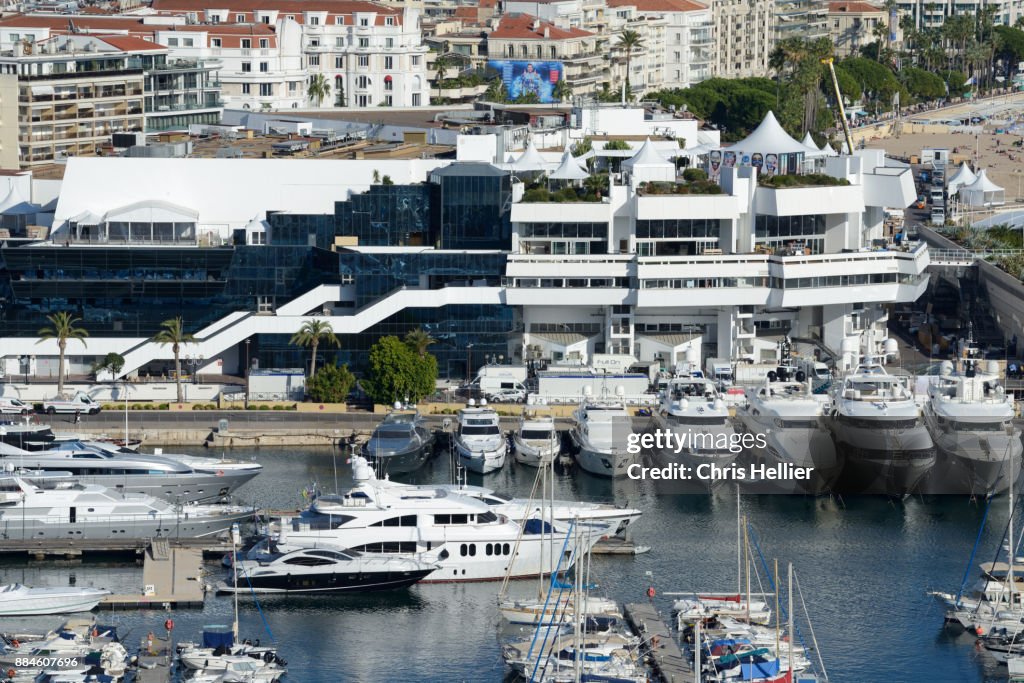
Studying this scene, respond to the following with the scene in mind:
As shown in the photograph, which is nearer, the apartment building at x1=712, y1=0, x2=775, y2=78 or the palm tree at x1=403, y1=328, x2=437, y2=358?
the palm tree at x1=403, y1=328, x2=437, y2=358

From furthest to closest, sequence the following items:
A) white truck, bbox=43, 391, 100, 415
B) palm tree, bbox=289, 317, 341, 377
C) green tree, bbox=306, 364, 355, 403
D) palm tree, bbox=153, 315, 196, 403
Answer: palm tree, bbox=289, 317, 341, 377, palm tree, bbox=153, 315, 196, 403, green tree, bbox=306, 364, 355, 403, white truck, bbox=43, 391, 100, 415

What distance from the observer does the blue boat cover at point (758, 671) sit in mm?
52250

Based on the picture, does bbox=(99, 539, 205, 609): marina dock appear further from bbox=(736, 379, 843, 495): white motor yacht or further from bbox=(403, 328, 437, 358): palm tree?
bbox=(403, 328, 437, 358): palm tree

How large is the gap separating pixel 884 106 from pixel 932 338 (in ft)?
348

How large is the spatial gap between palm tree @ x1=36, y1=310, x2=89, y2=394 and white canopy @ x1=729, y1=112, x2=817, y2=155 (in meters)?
23.6

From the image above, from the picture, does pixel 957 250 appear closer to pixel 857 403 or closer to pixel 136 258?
pixel 857 403

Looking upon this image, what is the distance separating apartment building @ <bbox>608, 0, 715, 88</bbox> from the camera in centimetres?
17862

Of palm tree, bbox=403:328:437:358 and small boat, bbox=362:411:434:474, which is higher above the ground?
palm tree, bbox=403:328:437:358

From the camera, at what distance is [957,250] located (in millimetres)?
93438

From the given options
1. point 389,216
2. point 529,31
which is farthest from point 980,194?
point 529,31

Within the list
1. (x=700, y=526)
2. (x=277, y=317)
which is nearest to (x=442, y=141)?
(x=277, y=317)

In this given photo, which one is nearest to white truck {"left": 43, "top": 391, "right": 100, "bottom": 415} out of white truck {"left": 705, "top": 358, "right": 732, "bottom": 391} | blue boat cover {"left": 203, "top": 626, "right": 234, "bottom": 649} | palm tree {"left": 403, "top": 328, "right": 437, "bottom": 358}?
palm tree {"left": 403, "top": 328, "right": 437, "bottom": 358}
